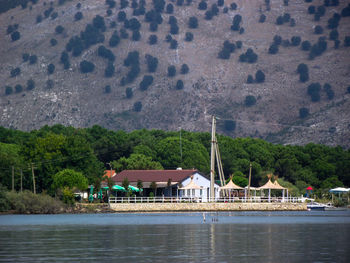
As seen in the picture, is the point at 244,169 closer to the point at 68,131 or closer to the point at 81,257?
the point at 68,131

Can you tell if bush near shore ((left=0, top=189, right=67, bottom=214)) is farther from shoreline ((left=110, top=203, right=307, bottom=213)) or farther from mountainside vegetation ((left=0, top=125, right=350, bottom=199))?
mountainside vegetation ((left=0, top=125, right=350, bottom=199))

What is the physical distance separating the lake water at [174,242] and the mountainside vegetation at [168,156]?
35.3 metres

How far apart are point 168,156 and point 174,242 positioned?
9936 centimetres

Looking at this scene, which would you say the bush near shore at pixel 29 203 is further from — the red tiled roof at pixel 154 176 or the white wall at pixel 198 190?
the white wall at pixel 198 190

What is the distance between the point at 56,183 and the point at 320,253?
2426 inches

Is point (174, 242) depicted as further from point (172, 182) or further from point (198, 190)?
point (198, 190)

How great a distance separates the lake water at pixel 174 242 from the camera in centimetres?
4369

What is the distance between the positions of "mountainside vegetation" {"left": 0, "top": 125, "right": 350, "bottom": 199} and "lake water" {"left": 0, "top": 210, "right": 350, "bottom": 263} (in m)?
35.3

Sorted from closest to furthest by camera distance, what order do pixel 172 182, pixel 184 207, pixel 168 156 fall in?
pixel 184 207
pixel 172 182
pixel 168 156

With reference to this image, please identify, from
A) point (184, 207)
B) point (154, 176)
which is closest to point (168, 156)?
point (154, 176)

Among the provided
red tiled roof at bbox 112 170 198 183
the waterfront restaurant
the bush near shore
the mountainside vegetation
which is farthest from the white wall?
the bush near shore

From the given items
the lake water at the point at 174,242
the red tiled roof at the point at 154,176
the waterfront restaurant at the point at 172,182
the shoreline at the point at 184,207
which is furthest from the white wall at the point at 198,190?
the lake water at the point at 174,242

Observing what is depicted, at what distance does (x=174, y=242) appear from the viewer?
2094 inches

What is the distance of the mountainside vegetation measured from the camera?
110 m
